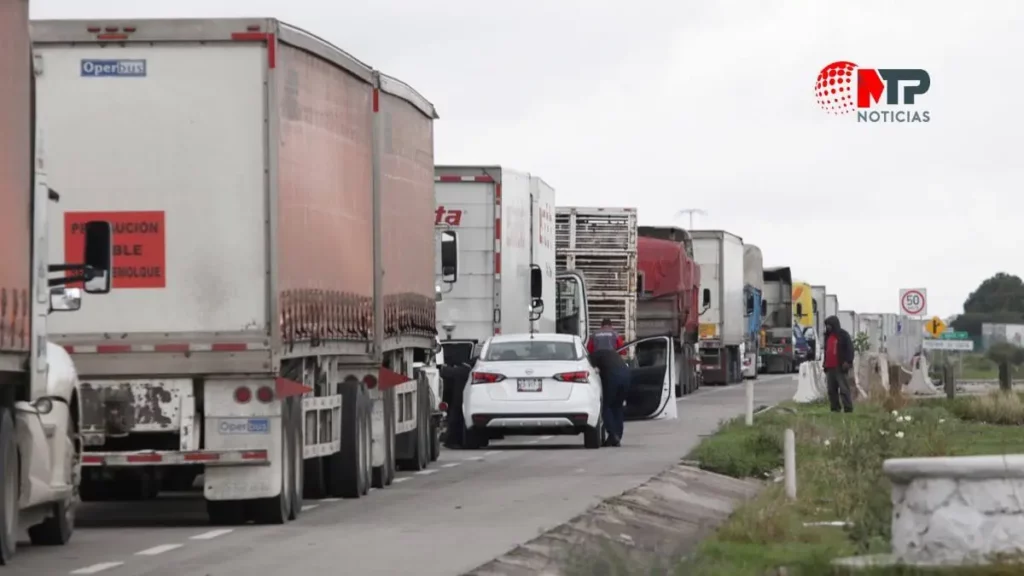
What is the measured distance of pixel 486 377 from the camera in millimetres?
30828

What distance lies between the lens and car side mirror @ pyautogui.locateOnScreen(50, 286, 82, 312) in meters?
16.7

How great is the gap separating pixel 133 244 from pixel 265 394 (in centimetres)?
151

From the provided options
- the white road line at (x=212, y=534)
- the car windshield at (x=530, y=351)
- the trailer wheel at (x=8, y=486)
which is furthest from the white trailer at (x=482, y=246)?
the trailer wheel at (x=8, y=486)

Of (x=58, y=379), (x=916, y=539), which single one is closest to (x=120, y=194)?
(x=58, y=379)

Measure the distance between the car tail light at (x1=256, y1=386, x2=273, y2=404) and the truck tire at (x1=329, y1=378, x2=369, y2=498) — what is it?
3682 mm

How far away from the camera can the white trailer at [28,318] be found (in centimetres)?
1506

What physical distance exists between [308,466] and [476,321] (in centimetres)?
1320

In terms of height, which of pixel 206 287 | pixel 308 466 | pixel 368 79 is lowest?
pixel 308 466

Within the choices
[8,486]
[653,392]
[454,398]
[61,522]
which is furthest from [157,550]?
[653,392]

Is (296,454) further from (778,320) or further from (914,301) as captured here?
(778,320)

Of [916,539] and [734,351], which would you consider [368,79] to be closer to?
[916,539]

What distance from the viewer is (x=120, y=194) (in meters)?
18.3

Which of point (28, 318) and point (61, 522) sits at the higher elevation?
point (28, 318)

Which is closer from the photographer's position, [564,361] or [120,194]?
[120,194]
